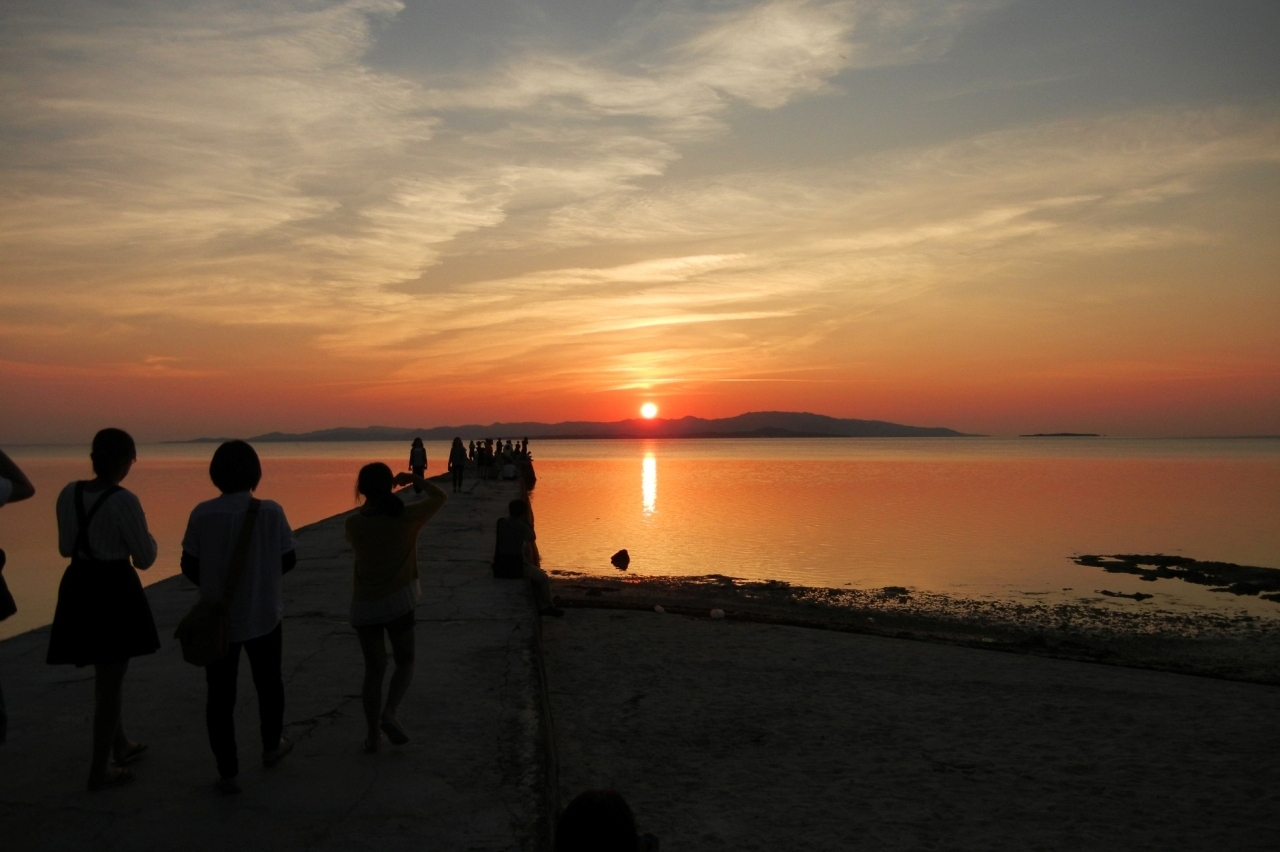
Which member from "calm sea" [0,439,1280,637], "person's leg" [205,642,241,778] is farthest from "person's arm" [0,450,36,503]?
"calm sea" [0,439,1280,637]

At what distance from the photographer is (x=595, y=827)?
7.47 feet

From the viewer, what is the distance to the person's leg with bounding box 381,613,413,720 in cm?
504

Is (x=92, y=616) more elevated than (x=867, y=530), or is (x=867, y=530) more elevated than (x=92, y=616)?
(x=92, y=616)

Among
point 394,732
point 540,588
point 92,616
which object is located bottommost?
point 540,588

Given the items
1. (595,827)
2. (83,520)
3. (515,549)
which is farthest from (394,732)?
(515,549)

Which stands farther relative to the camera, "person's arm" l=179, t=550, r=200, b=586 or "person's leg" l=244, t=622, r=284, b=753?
"person's leg" l=244, t=622, r=284, b=753

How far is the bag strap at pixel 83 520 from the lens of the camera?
4.21m

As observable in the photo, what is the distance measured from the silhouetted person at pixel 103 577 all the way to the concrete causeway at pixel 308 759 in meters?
0.48

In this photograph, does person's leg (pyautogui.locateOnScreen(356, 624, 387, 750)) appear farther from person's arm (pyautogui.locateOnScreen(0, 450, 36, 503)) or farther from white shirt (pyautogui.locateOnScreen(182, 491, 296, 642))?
person's arm (pyautogui.locateOnScreen(0, 450, 36, 503))

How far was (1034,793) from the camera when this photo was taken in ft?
19.9

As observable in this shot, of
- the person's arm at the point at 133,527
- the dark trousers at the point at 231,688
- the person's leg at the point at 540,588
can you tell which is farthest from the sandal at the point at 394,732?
the person's leg at the point at 540,588

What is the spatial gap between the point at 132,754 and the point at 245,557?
146 cm

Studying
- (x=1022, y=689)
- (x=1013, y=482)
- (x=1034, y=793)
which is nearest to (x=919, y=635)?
(x=1022, y=689)

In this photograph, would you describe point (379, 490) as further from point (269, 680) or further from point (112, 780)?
point (112, 780)
